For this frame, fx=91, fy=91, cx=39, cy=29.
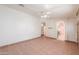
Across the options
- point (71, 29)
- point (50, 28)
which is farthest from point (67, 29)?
point (50, 28)

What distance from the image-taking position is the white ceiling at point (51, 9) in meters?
1.61

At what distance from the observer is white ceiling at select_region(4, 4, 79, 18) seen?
1.61 m

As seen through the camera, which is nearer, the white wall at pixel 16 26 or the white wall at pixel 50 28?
the white wall at pixel 16 26

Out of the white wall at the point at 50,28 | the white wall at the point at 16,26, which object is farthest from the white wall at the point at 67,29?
the white wall at the point at 16,26

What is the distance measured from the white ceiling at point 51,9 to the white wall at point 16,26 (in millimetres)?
91

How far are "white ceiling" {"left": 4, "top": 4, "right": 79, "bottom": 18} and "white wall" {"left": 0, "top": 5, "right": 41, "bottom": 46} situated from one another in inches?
3.6

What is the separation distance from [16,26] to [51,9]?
71cm

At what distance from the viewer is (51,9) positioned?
1.66 metres

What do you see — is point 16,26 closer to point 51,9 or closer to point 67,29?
point 51,9

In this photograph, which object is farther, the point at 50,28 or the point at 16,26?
the point at 50,28

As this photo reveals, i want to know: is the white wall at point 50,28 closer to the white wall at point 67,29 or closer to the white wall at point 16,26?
the white wall at point 67,29

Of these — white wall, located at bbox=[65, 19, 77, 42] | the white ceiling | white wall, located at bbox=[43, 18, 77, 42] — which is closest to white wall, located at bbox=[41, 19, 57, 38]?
white wall, located at bbox=[43, 18, 77, 42]

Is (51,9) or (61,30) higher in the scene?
(51,9)
